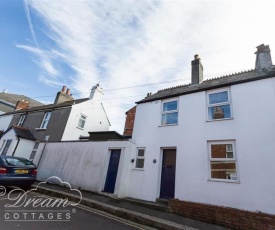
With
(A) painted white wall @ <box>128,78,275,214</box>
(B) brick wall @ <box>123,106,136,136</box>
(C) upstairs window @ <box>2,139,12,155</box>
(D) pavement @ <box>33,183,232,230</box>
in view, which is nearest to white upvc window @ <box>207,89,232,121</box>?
(A) painted white wall @ <box>128,78,275,214</box>

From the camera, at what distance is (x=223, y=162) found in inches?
291

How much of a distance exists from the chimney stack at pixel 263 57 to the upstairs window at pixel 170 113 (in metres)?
5.02

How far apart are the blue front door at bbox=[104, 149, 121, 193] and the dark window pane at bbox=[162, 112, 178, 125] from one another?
3.29 meters

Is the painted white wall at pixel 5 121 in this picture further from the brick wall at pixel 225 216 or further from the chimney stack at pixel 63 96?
the brick wall at pixel 225 216

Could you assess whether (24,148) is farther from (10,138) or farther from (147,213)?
(147,213)

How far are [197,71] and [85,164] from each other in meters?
9.53

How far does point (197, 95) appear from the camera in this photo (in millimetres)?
9336

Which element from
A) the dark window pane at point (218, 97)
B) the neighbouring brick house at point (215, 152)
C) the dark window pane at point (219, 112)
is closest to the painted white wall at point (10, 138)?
the neighbouring brick house at point (215, 152)

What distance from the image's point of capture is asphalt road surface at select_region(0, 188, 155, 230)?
4.57 meters

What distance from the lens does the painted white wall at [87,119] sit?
15.7 metres

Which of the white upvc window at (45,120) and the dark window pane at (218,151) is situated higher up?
the white upvc window at (45,120)

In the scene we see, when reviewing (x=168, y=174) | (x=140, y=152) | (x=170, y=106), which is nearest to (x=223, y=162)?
(x=168, y=174)

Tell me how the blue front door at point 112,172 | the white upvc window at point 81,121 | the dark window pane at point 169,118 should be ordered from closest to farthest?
the blue front door at point 112,172, the dark window pane at point 169,118, the white upvc window at point 81,121

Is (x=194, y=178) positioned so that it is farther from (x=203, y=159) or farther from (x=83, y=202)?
(x=83, y=202)
